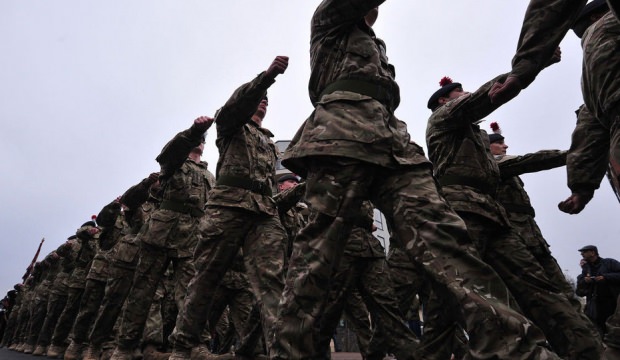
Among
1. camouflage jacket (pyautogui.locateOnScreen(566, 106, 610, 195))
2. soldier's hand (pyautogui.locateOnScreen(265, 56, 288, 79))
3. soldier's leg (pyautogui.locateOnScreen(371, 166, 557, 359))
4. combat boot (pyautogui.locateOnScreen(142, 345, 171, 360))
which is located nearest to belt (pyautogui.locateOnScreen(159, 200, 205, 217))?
combat boot (pyautogui.locateOnScreen(142, 345, 171, 360))

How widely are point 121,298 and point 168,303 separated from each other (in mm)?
1312

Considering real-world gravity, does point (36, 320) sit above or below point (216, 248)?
below

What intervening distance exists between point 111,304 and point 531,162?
5047 millimetres

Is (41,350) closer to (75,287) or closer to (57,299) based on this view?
(57,299)

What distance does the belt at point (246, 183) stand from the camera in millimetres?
3938

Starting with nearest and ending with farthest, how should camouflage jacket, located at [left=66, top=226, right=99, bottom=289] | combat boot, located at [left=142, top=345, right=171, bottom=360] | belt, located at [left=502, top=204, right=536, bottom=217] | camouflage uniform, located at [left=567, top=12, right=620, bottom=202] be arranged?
camouflage uniform, located at [left=567, top=12, right=620, bottom=202]
belt, located at [left=502, top=204, right=536, bottom=217]
combat boot, located at [left=142, top=345, right=171, bottom=360]
camouflage jacket, located at [left=66, top=226, right=99, bottom=289]

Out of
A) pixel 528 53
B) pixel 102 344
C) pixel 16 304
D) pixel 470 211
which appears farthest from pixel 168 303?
pixel 16 304

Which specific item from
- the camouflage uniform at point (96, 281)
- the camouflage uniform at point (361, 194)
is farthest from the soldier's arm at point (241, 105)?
the camouflage uniform at point (96, 281)

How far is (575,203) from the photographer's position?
9.72 feet

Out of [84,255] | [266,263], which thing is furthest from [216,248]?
[84,255]

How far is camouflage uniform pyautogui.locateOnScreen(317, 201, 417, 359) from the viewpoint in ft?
12.9

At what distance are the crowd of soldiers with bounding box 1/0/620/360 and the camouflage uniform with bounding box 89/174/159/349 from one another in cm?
2

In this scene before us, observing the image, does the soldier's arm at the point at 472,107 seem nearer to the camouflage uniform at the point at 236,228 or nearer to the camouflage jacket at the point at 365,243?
the camouflage jacket at the point at 365,243

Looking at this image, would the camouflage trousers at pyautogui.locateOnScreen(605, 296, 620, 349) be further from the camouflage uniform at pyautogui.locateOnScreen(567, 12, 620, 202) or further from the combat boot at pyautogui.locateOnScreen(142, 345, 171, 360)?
the combat boot at pyautogui.locateOnScreen(142, 345, 171, 360)
